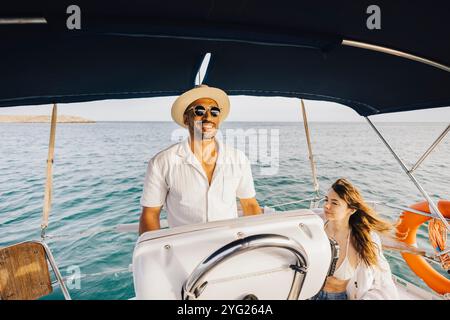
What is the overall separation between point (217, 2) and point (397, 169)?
14989 millimetres

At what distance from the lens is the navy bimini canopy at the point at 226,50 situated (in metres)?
1.06

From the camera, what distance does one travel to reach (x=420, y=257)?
3293 millimetres

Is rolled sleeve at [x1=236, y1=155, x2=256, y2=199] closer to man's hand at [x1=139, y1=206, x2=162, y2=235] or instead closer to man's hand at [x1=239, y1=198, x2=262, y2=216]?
man's hand at [x1=239, y1=198, x2=262, y2=216]

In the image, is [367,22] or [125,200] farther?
[125,200]

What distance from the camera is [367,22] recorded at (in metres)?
1.17

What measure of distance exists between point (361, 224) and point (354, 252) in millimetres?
241

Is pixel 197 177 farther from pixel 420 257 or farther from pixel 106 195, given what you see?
pixel 106 195

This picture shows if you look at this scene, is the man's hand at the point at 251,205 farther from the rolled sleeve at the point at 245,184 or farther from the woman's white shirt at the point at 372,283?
the woman's white shirt at the point at 372,283

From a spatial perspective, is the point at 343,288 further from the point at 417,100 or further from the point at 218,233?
the point at 417,100

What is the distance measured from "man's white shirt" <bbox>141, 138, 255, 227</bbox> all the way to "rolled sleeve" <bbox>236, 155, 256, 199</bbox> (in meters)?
0.13

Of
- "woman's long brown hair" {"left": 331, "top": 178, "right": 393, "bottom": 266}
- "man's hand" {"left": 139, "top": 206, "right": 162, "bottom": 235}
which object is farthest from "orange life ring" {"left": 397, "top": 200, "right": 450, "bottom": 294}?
"man's hand" {"left": 139, "top": 206, "right": 162, "bottom": 235}

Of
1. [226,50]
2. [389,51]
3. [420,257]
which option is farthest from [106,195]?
[389,51]

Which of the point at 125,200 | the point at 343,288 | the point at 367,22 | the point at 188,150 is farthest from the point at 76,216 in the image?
the point at 367,22
